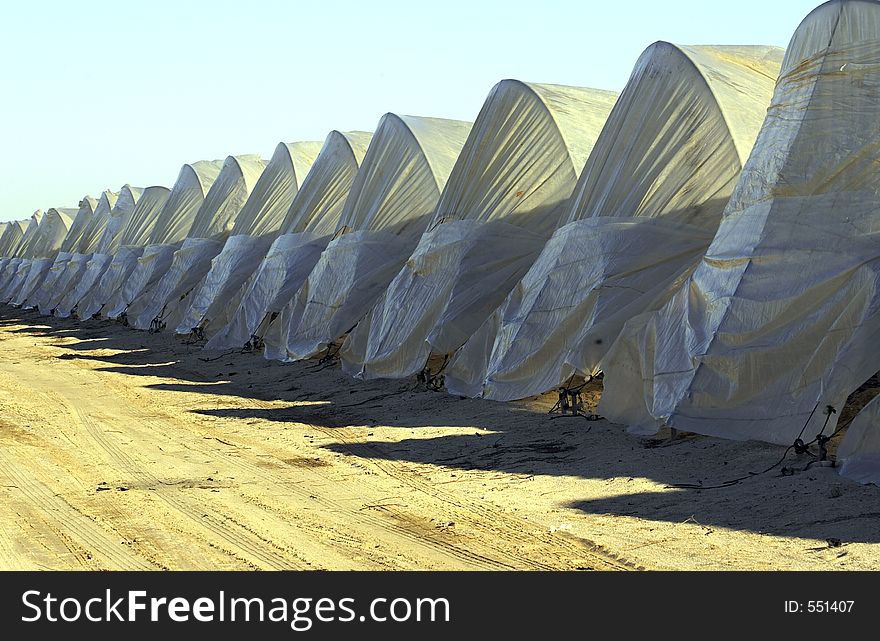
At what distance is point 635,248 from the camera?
1348 centimetres

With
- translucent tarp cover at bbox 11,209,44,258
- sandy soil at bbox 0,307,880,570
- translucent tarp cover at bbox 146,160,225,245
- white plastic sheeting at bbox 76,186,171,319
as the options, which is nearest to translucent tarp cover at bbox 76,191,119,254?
white plastic sheeting at bbox 76,186,171,319

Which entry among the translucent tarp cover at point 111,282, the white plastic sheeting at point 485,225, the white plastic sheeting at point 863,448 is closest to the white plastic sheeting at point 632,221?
the white plastic sheeting at point 485,225

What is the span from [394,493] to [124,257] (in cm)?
2916

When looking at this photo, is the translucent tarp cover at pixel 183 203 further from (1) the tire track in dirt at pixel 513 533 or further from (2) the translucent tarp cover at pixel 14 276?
(1) the tire track in dirt at pixel 513 533

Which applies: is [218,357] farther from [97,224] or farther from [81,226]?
[81,226]

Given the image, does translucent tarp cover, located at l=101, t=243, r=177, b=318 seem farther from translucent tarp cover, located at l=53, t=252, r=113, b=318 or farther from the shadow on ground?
the shadow on ground

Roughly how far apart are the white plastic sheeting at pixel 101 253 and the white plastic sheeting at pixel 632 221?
26598 millimetres

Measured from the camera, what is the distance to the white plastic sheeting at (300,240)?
22.8 m

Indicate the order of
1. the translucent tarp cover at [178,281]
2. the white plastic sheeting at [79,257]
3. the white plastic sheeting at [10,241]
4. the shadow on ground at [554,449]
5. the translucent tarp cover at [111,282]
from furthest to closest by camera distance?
the white plastic sheeting at [10,241], the white plastic sheeting at [79,257], the translucent tarp cover at [111,282], the translucent tarp cover at [178,281], the shadow on ground at [554,449]

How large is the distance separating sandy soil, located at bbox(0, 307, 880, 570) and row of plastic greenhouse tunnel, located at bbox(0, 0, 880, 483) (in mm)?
603

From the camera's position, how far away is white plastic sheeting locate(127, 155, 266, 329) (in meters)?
29.1

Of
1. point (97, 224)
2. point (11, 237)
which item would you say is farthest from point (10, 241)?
point (97, 224)
